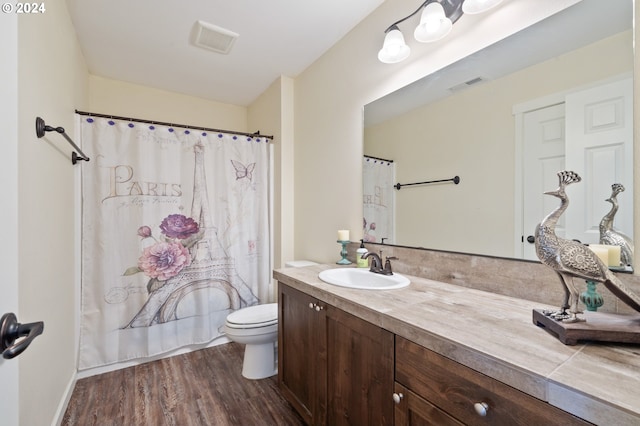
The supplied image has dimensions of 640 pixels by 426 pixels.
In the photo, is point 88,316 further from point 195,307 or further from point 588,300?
point 588,300

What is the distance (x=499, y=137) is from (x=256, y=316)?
6.23 feet

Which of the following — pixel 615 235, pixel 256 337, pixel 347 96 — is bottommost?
pixel 256 337

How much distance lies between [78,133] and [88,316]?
4.45ft

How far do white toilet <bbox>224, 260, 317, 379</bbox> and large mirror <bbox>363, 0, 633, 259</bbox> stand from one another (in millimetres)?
993

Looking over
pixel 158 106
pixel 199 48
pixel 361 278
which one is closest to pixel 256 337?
pixel 361 278

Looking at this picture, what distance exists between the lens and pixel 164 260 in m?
2.39

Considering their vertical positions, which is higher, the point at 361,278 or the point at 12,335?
the point at 12,335

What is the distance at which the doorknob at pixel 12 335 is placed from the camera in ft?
1.76

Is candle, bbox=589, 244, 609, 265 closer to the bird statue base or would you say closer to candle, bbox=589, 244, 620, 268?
candle, bbox=589, 244, 620, 268

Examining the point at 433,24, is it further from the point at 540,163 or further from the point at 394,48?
the point at 540,163

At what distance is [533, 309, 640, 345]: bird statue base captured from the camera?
72 centimetres

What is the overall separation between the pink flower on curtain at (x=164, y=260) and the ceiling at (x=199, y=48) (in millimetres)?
1584

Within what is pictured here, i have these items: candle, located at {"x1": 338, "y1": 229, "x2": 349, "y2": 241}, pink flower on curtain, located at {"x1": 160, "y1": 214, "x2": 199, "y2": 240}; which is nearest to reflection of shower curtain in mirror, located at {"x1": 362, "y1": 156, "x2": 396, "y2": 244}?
candle, located at {"x1": 338, "y1": 229, "x2": 349, "y2": 241}

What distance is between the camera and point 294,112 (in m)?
2.74
